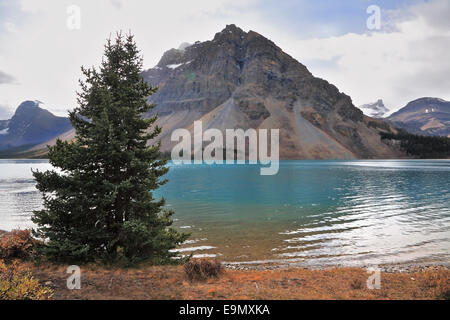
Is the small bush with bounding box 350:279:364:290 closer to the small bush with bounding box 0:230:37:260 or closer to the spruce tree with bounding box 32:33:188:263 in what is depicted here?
the spruce tree with bounding box 32:33:188:263

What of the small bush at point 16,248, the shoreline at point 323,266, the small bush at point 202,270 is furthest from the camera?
the shoreline at point 323,266

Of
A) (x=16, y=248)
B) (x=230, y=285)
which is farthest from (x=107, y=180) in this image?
(x=230, y=285)

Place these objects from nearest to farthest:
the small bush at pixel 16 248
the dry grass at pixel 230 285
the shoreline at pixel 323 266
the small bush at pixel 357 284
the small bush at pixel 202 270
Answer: the dry grass at pixel 230 285
the small bush at pixel 357 284
the small bush at pixel 202 270
the small bush at pixel 16 248
the shoreline at pixel 323 266

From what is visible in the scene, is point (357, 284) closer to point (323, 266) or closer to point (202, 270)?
point (323, 266)

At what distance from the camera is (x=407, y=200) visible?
4047 cm

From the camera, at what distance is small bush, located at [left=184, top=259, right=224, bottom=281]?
11.2 m

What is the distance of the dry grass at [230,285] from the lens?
9.34 meters

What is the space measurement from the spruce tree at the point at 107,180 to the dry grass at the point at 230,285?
1211 millimetres

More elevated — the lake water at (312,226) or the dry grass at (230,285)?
the dry grass at (230,285)

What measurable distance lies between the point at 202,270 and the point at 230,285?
5.26 feet

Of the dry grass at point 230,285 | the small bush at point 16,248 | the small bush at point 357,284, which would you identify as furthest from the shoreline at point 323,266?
the small bush at point 16,248

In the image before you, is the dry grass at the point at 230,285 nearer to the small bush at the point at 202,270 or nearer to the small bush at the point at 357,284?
the small bush at the point at 357,284
